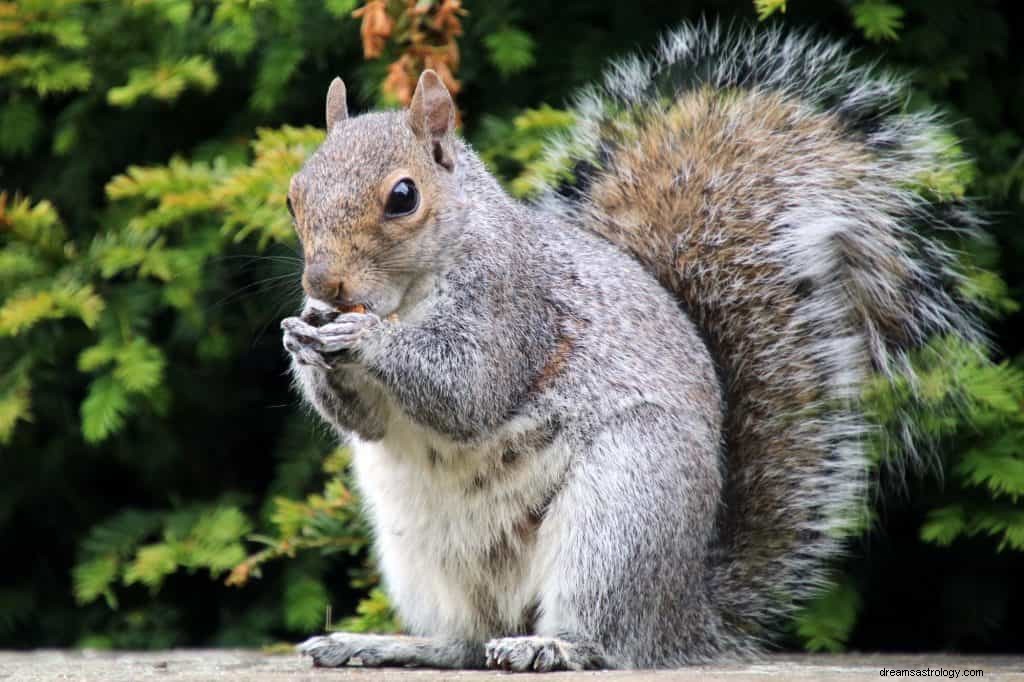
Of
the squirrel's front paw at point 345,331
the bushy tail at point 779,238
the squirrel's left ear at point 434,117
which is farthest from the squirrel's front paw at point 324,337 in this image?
the bushy tail at point 779,238

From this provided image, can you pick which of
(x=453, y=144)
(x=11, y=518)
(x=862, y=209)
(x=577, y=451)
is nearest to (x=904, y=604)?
(x=862, y=209)

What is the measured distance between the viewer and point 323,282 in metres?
1.70

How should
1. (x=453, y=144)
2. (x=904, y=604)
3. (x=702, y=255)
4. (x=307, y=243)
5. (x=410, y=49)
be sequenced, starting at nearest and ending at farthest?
(x=307, y=243) → (x=453, y=144) → (x=702, y=255) → (x=410, y=49) → (x=904, y=604)

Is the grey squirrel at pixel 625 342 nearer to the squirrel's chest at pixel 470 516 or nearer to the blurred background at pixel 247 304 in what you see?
the squirrel's chest at pixel 470 516

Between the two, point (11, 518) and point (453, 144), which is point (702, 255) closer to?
Result: point (453, 144)

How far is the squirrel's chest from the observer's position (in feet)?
6.06

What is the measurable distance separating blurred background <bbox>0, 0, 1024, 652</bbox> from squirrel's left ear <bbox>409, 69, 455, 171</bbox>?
0.29m

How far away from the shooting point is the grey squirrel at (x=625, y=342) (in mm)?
1805

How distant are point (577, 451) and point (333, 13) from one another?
100 centimetres

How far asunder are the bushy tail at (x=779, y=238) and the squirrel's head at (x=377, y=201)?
0.44m

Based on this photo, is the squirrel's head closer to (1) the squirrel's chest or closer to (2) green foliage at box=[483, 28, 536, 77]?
(1) the squirrel's chest

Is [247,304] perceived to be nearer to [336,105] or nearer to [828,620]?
[336,105]

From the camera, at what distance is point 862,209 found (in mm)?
2180

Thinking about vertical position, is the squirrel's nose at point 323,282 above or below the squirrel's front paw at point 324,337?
above
